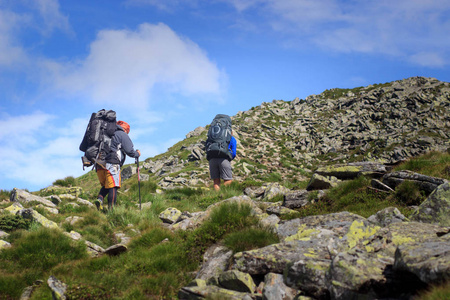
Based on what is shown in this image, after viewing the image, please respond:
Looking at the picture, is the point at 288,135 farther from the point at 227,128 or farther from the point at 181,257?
the point at 181,257

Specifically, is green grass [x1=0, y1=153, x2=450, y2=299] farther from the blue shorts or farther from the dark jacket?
the blue shorts

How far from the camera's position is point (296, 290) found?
4.66 m

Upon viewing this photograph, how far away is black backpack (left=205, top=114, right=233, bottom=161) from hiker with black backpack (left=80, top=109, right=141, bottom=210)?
3.12 m

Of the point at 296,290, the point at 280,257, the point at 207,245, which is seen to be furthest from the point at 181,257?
the point at 296,290

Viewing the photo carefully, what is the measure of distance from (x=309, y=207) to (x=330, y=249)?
3.77 m

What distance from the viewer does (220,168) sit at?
13609 mm

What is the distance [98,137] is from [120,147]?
85 cm

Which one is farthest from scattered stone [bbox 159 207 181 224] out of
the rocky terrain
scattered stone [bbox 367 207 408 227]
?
scattered stone [bbox 367 207 408 227]

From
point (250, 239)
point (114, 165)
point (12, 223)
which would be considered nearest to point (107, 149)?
point (114, 165)

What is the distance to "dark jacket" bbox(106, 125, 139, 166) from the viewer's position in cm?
1129

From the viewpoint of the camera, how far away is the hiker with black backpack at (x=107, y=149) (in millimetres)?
11133

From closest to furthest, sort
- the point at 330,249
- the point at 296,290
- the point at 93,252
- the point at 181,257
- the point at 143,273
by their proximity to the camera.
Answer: the point at 296,290
the point at 330,249
the point at 143,273
the point at 181,257
the point at 93,252

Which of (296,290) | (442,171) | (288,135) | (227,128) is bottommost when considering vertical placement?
(296,290)

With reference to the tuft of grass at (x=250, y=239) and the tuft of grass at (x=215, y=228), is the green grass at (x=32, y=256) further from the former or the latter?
the tuft of grass at (x=250, y=239)
